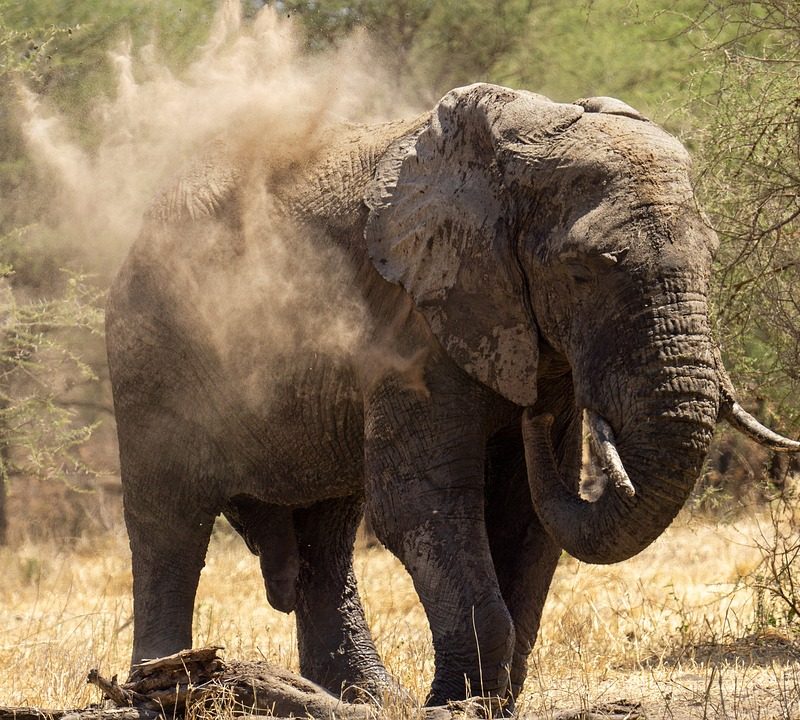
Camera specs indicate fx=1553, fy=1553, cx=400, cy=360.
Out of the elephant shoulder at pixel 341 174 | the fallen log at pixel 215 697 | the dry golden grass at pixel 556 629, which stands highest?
the elephant shoulder at pixel 341 174

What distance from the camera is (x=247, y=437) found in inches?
269

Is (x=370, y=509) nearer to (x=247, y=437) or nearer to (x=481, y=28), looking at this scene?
(x=247, y=437)

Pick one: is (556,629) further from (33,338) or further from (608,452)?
(33,338)

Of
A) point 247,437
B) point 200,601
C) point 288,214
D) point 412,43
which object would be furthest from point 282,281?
point 412,43

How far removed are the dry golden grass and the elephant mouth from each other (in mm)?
697

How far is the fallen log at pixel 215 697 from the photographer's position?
503cm

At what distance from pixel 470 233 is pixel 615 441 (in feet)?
3.28

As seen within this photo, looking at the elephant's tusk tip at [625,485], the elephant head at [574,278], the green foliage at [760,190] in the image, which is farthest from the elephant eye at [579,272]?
the green foliage at [760,190]

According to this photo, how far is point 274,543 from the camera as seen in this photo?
7.33 meters

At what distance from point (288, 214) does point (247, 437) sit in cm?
102

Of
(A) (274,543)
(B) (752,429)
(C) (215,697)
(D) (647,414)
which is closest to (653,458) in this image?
(D) (647,414)

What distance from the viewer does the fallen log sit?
5.03 meters

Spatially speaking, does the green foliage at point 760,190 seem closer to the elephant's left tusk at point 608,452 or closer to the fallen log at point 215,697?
the elephant's left tusk at point 608,452

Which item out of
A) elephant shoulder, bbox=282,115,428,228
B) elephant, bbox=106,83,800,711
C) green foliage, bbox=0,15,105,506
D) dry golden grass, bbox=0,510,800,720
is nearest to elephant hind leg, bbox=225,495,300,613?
elephant, bbox=106,83,800,711
